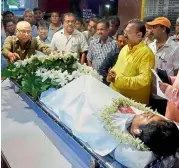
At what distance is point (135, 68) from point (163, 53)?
472 millimetres

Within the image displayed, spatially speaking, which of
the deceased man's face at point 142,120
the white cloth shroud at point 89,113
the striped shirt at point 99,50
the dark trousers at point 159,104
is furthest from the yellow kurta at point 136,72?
the striped shirt at point 99,50

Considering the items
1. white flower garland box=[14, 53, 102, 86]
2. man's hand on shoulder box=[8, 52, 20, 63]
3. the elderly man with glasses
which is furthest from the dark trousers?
man's hand on shoulder box=[8, 52, 20, 63]

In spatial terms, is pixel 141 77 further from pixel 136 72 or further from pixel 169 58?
pixel 169 58

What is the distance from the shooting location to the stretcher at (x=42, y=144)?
1691 millimetres

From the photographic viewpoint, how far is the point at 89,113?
174 cm

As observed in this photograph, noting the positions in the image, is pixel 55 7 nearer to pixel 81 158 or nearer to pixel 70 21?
pixel 70 21

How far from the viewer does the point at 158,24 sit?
110 inches

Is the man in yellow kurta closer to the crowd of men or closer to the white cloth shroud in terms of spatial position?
the crowd of men

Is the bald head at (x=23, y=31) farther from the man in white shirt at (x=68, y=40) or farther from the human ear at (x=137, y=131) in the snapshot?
the human ear at (x=137, y=131)

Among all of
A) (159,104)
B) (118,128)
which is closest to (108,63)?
(159,104)

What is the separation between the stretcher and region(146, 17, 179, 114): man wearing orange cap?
954mm

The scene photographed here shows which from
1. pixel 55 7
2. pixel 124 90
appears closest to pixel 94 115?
pixel 124 90

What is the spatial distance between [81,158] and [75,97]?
402 mm

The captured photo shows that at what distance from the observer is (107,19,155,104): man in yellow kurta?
2359 millimetres
